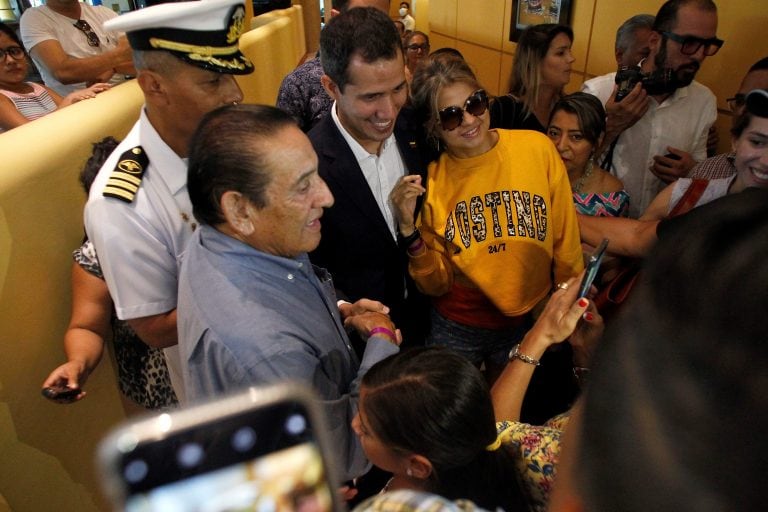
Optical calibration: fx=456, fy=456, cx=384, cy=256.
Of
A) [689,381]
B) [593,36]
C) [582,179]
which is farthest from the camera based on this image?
[593,36]

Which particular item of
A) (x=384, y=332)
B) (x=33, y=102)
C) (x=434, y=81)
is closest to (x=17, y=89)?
(x=33, y=102)

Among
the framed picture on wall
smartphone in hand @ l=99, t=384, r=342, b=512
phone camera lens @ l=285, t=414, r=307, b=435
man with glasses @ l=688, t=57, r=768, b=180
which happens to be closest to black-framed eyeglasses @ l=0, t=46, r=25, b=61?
smartphone in hand @ l=99, t=384, r=342, b=512

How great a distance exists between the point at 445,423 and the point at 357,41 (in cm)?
136

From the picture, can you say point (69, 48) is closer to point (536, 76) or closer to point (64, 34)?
point (64, 34)

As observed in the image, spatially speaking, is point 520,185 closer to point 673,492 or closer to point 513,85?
point 513,85

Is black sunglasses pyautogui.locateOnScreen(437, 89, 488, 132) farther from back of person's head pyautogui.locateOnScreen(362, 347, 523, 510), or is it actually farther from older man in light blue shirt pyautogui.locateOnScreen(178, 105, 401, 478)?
back of person's head pyautogui.locateOnScreen(362, 347, 523, 510)

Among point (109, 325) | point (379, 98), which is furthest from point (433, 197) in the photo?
point (109, 325)

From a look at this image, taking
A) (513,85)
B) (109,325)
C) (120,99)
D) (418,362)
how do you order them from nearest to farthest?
(418,362)
(109,325)
(120,99)
(513,85)

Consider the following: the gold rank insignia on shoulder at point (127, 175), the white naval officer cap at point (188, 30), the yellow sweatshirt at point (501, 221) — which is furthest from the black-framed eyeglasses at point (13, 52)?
the yellow sweatshirt at point (501, 221)

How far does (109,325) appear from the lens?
5.12ft

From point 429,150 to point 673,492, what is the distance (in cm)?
172

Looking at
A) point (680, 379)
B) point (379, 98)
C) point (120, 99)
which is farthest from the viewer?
point (120, 99)

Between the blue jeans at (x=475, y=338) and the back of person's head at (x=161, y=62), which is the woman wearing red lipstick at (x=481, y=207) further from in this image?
the back of person's head at (x=161, y=62)

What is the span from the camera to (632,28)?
2.80 meters
